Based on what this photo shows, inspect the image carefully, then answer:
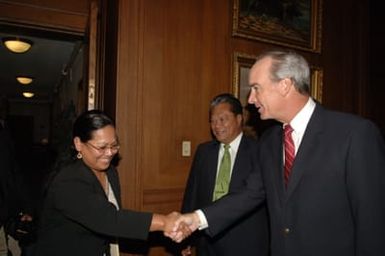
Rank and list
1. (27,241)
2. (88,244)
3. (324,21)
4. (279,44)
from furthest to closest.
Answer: (324,21), (279,44), (27,241), (88,244)

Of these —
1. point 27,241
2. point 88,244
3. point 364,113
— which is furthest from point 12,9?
point 364,113

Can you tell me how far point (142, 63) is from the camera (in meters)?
2.92

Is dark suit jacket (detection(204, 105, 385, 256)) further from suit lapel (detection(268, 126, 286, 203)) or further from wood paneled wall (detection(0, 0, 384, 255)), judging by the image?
wood paneled wall (detection(0, 0, 384, 255))

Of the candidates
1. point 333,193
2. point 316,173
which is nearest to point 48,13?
point 316,173

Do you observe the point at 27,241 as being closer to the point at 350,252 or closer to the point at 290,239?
the point at 290,239

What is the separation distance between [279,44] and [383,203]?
237 centimetres

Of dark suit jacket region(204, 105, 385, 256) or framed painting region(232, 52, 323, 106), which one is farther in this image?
framed painting region(232, 52, 323, 106)

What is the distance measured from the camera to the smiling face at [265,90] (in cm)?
188

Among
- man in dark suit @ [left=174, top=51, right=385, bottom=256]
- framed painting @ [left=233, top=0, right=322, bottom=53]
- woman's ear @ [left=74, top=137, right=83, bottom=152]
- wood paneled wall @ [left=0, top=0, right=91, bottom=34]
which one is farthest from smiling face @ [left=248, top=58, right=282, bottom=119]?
wood paneled wall @ [left=0, top=0, right=91, bottom=34]

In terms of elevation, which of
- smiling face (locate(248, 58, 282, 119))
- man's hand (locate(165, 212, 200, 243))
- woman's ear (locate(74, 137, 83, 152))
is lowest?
man's hand (locate(165, 212, 200, 243))

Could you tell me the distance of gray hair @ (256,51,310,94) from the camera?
1.82 meters

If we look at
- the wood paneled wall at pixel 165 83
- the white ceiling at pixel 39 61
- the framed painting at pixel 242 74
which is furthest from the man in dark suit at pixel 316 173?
the white ceiling at pixel 39 61

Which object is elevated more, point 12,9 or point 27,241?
point 12,9

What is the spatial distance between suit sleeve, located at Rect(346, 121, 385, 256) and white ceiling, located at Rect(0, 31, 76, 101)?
4190 mm
